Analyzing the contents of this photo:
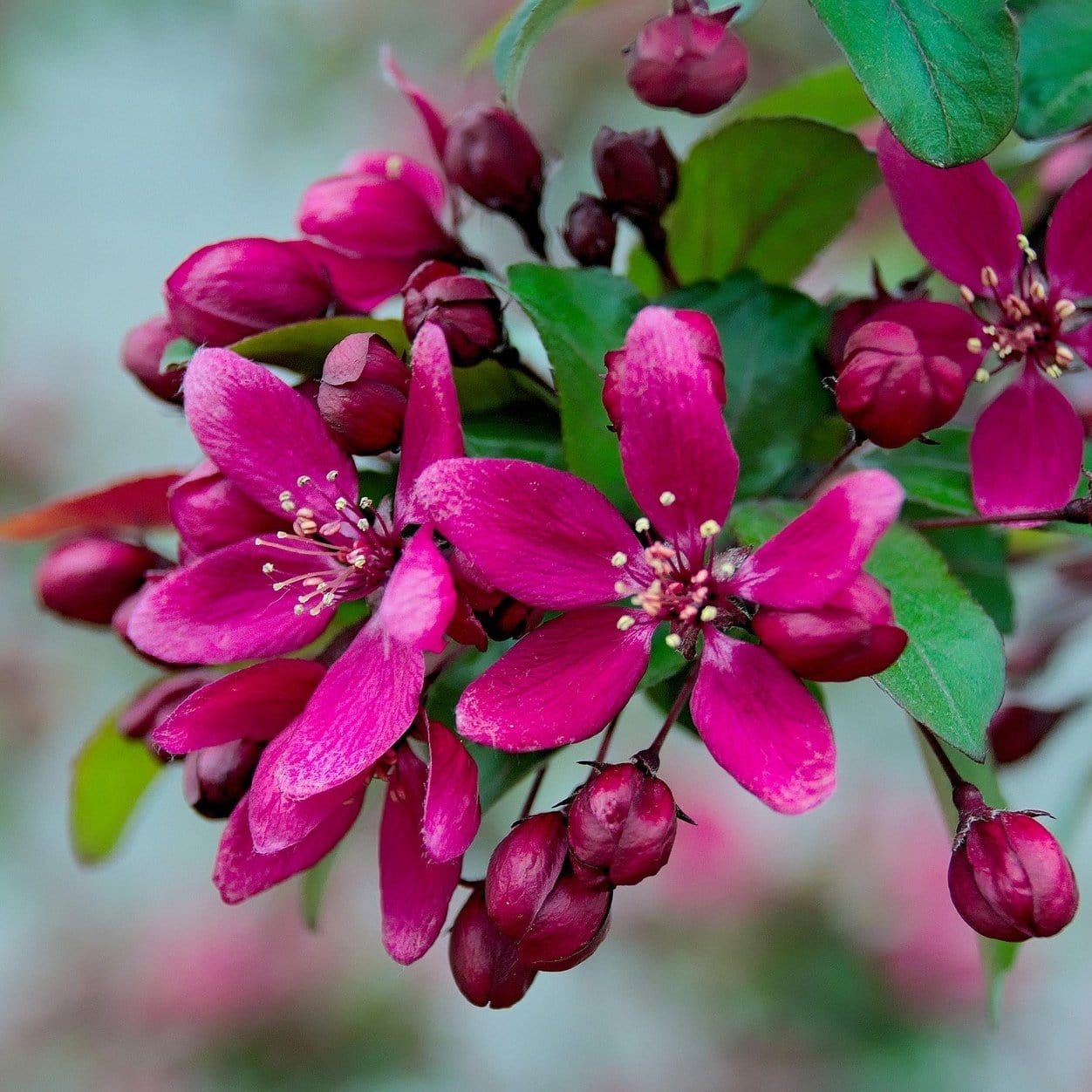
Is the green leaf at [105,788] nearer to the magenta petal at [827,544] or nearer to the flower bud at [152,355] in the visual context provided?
the flower bud at [152,355]

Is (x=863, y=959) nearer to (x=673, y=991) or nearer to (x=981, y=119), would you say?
(x=673, y=991)

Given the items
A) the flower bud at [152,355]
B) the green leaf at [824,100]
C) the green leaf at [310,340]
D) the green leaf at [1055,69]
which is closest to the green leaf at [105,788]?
the flower bud at [152,355]

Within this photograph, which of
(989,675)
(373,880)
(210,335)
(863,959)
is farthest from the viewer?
(373,880)

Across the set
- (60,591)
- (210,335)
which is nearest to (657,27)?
(210,335)

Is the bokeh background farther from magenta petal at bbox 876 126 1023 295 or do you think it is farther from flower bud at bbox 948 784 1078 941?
flower bud at bbox 948 784 1078 941

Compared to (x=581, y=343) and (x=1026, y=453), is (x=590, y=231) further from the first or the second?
(x=1026, y=453)

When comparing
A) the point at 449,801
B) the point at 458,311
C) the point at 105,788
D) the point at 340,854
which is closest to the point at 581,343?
the point at 458,311
